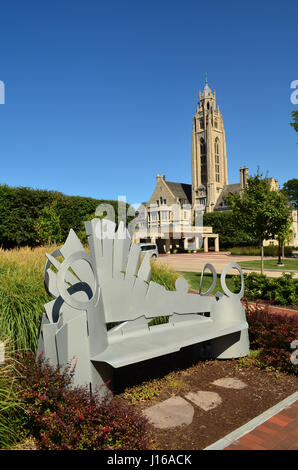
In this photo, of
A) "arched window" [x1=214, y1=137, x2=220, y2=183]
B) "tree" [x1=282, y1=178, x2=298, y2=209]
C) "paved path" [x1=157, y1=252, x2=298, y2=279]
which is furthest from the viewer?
"arched window" [x1=214, y1=137, x2=220, y2=183]

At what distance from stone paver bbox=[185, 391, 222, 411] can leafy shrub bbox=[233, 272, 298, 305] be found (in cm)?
540

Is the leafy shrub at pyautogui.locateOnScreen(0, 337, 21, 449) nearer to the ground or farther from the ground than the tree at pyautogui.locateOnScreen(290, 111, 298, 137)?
nearer to the ground

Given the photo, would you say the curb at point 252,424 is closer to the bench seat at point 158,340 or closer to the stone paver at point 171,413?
the stone paver at point 171,413

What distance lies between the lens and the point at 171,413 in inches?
149

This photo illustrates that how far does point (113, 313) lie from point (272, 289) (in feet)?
21.5

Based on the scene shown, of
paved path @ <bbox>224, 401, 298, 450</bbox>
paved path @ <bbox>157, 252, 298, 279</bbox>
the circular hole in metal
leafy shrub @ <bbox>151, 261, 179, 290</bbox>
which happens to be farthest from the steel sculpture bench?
paved path @ <bbox>157, 252, 298, 279</bbox>

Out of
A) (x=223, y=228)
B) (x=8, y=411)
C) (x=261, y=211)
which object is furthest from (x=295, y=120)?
(x=223, y=228)

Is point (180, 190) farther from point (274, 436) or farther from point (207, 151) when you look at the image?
point (274, 436)

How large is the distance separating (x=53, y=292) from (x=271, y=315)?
4069mm

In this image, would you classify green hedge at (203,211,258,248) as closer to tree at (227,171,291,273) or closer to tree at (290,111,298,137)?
tree at (290,111,298,137)

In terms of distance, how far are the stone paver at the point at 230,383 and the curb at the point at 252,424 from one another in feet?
2.12

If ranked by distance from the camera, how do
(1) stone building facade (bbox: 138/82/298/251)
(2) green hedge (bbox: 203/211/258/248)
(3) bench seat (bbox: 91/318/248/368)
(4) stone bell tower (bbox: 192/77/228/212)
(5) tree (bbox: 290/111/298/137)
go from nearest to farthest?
(3) bench seat (bbox: 91/318/248/368) → (5) tree (bbox: 290/111/298/137) → (2) green hedge (bbox: 203/211/258/248) → (1) stone building facade (bbox: 138/82/298/251) → (4) stone bell tower (bbox: 192/77/228/212)

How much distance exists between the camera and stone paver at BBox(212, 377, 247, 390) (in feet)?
14.8
